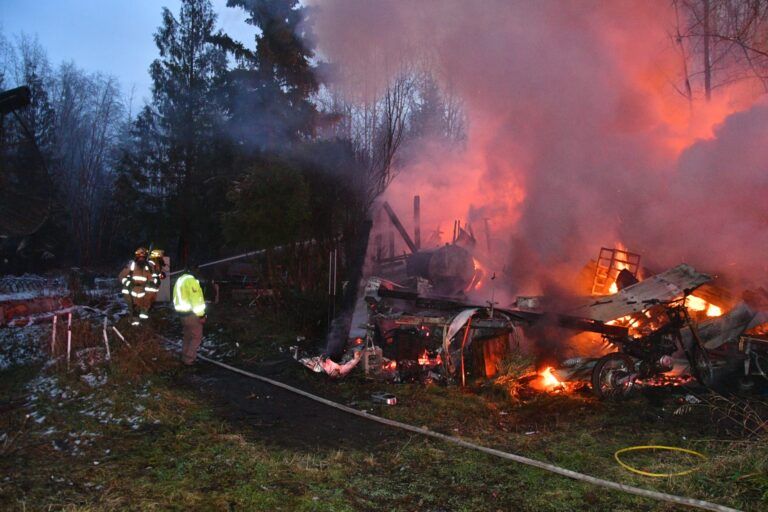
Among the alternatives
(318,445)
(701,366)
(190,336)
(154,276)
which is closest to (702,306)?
(701,366)

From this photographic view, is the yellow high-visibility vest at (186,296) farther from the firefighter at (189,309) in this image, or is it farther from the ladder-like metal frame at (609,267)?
the ladder-like metal frame at (609,267)

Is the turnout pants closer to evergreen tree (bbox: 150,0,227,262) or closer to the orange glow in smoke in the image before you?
the orange glow in smoke

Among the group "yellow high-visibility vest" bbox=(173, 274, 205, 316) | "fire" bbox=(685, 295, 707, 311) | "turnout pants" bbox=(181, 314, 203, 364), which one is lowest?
"turnout pants" bbox=(181, 314, 203, 364)

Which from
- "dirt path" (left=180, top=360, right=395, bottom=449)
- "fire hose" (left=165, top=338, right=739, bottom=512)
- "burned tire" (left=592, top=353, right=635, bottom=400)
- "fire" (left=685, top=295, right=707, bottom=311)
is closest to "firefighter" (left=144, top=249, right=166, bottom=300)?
"dirt path" (left=180, top=360, right=395, bottom=449)

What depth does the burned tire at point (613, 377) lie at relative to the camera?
22.8 ft

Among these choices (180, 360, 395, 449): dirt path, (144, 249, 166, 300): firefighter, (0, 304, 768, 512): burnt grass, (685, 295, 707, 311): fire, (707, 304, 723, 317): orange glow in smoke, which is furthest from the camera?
(144, 249, 166, 300): firefighter

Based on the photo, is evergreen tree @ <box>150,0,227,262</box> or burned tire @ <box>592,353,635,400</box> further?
evergreen tree @ <box>150,0,227,262</box>

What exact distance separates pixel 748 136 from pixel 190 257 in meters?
20.4

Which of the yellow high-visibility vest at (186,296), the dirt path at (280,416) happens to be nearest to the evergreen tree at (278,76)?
the yellow high-visibility vest at (186,296)

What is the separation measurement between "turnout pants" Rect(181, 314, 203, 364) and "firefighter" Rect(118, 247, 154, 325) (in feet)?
7.49

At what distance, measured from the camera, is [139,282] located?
10359mm

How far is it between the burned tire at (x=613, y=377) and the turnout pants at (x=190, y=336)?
603 cm

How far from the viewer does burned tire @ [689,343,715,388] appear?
24.2ft

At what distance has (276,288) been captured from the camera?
11.9m
